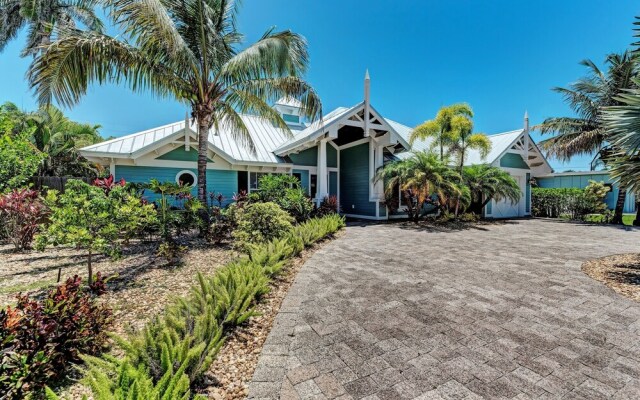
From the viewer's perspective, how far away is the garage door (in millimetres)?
17288

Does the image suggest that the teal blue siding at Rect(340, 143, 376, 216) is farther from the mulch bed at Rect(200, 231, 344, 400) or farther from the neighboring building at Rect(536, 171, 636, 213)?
the neighboring building at Rect(536, 171, 636, 213)

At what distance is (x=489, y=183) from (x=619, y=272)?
8670 mm

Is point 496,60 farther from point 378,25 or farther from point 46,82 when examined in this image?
point 46,82

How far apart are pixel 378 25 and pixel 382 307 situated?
14.0 metres

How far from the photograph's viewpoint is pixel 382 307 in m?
3.90

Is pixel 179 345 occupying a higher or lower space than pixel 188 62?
lower

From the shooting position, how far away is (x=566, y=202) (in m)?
16.8

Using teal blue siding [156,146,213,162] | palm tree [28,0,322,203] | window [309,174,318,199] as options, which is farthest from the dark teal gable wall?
teal blue siding [156,146,213,162]

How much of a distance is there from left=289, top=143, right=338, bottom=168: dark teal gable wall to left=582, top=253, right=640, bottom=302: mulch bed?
36.6 feet

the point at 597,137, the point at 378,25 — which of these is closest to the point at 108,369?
the point at 378,25

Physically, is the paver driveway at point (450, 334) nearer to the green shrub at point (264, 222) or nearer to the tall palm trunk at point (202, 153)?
the green shrub at point (264, 222)

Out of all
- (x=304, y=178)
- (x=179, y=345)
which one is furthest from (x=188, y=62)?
(x=179, y=345)

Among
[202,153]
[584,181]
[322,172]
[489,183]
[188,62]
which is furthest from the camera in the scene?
[584,181]

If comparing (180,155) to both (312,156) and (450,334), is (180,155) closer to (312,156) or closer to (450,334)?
(312,156)
